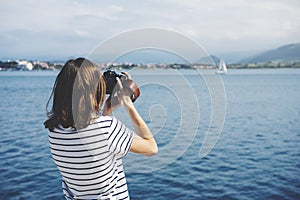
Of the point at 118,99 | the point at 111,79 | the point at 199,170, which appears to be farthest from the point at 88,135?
the point at 199,170

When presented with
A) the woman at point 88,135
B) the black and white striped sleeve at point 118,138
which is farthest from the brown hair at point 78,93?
the black and white striped sleeve at point 118,138

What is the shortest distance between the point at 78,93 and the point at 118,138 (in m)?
0.38

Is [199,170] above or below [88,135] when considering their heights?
below

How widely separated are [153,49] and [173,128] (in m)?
15.3

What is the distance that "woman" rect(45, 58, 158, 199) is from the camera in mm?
1977

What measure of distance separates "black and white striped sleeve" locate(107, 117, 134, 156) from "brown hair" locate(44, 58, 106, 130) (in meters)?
0.16

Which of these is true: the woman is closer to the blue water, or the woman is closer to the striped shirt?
the striped shirt

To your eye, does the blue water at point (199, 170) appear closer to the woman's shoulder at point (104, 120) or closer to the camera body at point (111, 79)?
the camera body at point (111, 79)

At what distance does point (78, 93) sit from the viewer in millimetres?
1965

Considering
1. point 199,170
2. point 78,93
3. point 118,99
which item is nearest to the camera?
point 78,93

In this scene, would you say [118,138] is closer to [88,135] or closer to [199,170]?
[88,135]

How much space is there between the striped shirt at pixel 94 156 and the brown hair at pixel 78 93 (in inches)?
2.9

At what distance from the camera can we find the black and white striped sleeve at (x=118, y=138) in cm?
199

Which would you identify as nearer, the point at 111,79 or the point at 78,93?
the point at 78,93
